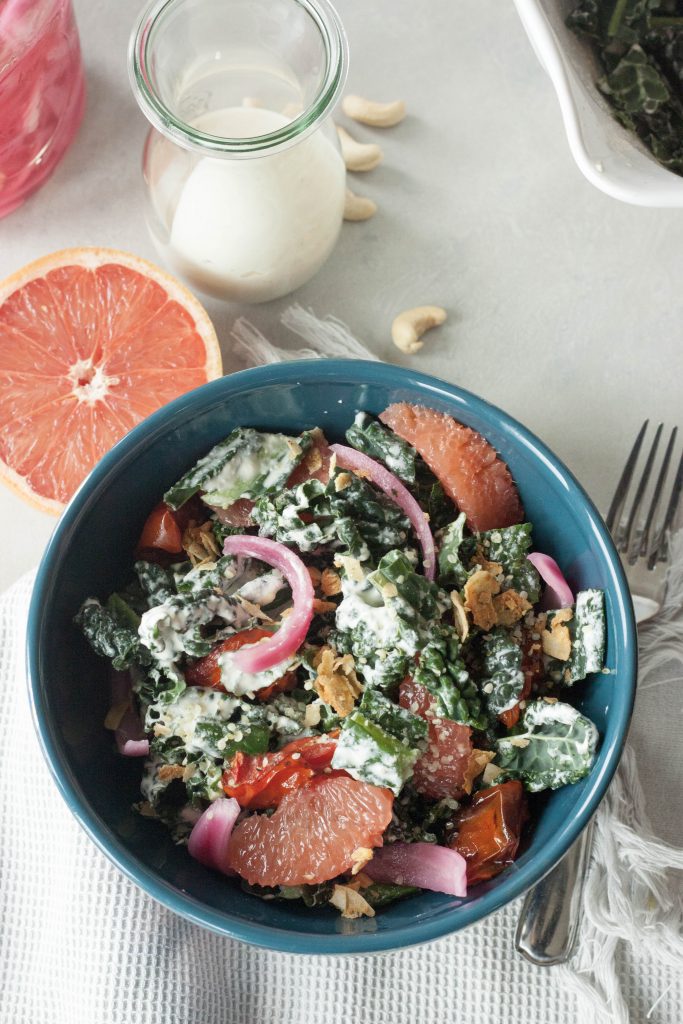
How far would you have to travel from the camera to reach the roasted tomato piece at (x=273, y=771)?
1.35 m

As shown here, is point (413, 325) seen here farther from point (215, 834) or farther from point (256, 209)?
point (215, 834)

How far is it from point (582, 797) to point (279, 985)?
2.10ft

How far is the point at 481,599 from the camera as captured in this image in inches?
54.6

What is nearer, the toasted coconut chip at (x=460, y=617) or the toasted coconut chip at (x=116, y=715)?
the toasted coconut chip at (x=460, y=617)

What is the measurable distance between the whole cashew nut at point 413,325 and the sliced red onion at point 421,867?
0.89 metres

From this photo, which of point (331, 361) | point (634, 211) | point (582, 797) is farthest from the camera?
point (634, 211)

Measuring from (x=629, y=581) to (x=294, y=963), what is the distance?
0.81 metres

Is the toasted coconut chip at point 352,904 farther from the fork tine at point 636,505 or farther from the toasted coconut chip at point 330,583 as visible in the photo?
the fork tine at point 636,505

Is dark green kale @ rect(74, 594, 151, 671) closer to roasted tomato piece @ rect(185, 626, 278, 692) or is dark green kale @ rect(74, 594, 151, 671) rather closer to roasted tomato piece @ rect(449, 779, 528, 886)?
roasted tomato piece @ rect(185, 626, 278, 692)

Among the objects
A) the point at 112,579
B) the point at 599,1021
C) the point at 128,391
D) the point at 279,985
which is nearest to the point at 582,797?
the point at 599,1021

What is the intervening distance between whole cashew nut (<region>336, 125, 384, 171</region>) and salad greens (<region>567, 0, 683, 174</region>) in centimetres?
50

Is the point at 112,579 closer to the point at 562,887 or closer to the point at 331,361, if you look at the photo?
the point at 331,361

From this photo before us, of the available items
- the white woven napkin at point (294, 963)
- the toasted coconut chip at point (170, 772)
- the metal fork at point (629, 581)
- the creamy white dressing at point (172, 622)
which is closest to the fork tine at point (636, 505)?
the metal fork at point (629, 581)

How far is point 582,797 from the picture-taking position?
1313 mm
